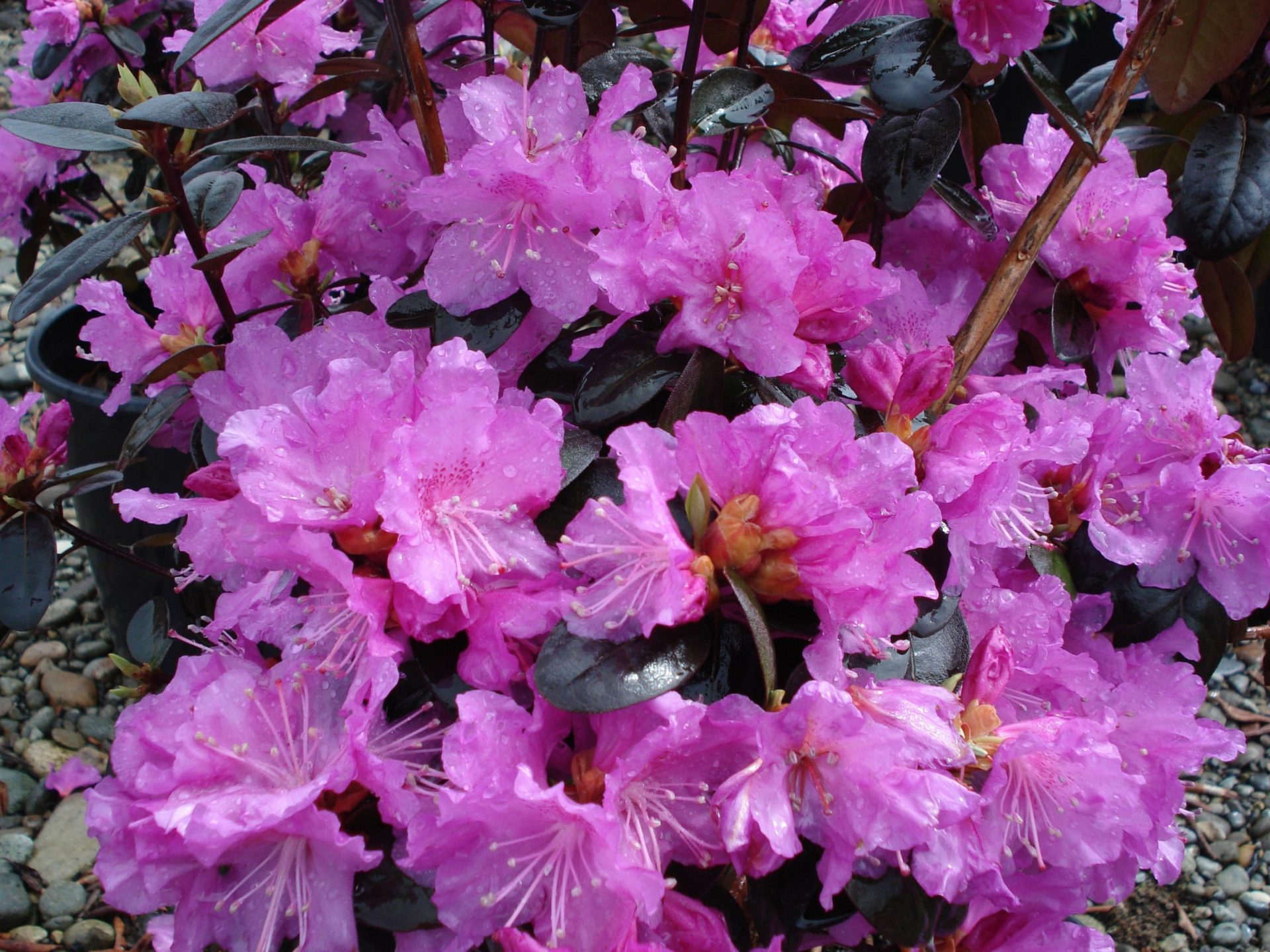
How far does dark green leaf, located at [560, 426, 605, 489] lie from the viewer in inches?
38.4

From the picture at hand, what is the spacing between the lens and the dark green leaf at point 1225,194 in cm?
149

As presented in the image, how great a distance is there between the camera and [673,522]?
2.82 ft

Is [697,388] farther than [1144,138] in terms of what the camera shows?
No

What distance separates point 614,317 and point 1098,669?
0.64 m

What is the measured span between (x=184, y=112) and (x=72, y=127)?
0.54ft

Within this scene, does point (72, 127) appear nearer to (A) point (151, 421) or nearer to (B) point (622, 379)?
(A) point (151, 421)

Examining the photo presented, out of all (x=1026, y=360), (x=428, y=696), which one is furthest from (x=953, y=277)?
(x=428, y=696)

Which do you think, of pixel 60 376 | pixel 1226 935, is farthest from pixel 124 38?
pixel 1226 935

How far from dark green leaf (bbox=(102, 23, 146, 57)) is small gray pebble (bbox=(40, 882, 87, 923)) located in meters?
1.54

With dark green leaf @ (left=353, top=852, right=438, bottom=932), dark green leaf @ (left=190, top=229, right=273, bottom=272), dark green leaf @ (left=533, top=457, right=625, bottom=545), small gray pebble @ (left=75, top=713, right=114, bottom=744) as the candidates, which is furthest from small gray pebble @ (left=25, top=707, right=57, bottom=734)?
dark green leaf @ (left=533, top=457, right=625, bottom=545)

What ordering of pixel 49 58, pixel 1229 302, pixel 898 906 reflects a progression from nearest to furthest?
pixel 898 906, pixel 1229 302, pixel 49 58

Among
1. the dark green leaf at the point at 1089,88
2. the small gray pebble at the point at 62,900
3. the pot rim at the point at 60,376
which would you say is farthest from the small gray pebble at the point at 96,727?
the dark green leaf at the point at 1089,88

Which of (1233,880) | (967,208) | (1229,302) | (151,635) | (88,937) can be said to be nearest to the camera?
(967,208)

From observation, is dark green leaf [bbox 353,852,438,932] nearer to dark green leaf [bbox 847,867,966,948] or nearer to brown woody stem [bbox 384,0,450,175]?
dark green leaf [bbox 847,867,966,948]
